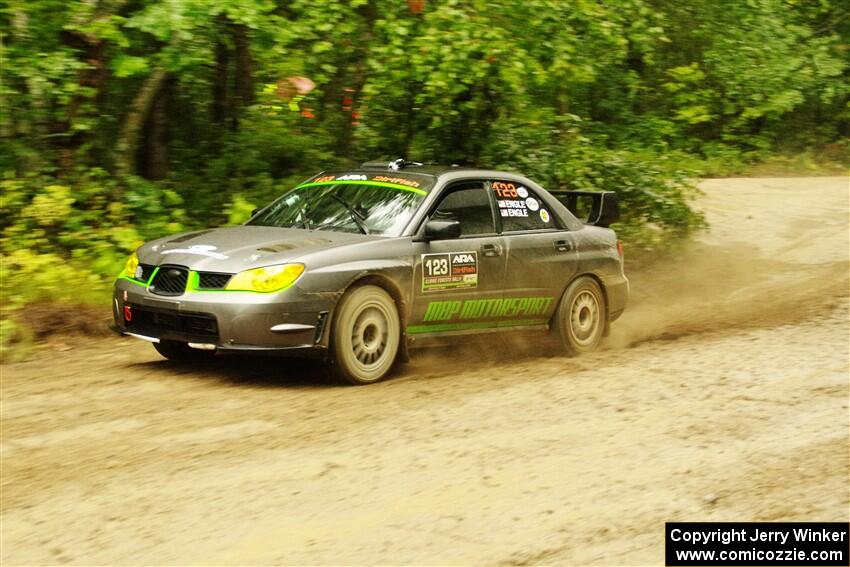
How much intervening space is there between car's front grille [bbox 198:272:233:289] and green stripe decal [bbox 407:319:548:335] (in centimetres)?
149

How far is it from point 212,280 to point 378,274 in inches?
46.3

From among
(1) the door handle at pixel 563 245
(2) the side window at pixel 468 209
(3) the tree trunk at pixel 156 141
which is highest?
(3) the tree trunk at pixel 156 141

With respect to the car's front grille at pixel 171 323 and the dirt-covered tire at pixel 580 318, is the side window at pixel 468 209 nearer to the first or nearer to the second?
the dirt-covered tire at pixel 580 318

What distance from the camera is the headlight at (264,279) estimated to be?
7641mm

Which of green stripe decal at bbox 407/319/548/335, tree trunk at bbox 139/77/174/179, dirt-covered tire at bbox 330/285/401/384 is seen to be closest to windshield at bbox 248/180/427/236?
dirt-covered tire at bbox 330/285/401/384

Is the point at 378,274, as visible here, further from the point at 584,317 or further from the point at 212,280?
the point at 584,317

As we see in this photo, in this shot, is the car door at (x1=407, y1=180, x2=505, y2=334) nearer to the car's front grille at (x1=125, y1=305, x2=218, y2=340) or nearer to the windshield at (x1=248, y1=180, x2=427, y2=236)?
the windshield at (x1=248, y1=180, x2=427, y2=236)

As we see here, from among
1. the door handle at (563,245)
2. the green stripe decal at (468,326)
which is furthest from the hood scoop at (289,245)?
the door handle at (563,245)

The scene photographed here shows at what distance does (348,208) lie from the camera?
29.1 ft

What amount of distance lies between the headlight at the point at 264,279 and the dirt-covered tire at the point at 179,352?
1.03 meters

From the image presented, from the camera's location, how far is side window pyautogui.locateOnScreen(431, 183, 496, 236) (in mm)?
9023

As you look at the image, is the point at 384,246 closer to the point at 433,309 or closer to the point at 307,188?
the point at 433,309

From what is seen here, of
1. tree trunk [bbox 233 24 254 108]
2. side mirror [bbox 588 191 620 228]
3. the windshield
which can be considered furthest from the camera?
tree trunk [bbox 233 24 254 108]

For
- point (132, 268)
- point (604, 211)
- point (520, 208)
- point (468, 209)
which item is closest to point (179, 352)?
point (132, 268)
